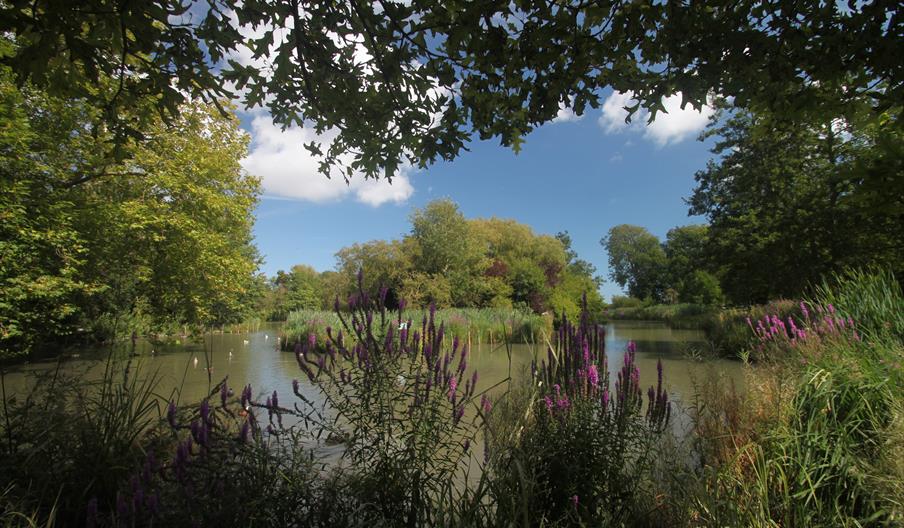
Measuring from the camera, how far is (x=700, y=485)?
7.25 ft

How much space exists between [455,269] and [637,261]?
44.7 metres

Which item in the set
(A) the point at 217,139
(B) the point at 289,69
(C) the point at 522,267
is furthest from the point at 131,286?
(C) the point at 522,267

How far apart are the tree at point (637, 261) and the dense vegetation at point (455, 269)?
104 ft

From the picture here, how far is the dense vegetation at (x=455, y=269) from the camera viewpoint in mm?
24203

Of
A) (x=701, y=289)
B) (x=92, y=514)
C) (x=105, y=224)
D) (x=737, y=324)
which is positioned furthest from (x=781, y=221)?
(x=701, y=289)

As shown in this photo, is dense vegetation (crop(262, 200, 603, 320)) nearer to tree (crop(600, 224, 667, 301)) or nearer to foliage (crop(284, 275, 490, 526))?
foliage (crop(284, 275, 490, 526))

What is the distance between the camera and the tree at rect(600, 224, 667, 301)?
58.0 meters

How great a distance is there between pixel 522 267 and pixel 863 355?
82.9 ft

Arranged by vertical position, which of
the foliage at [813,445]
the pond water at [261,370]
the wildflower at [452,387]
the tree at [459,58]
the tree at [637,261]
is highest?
the tree at [637,261]

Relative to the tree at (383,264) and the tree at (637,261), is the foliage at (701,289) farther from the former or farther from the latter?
the tree at (383,264)

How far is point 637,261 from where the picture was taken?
61438 mm

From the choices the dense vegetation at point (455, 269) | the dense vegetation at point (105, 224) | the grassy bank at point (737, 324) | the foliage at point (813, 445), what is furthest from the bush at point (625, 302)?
the foliage at point (813, 445)

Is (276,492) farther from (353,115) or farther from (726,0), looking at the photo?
(726,0)

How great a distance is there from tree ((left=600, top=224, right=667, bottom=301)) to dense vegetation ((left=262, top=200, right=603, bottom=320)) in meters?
31.8
